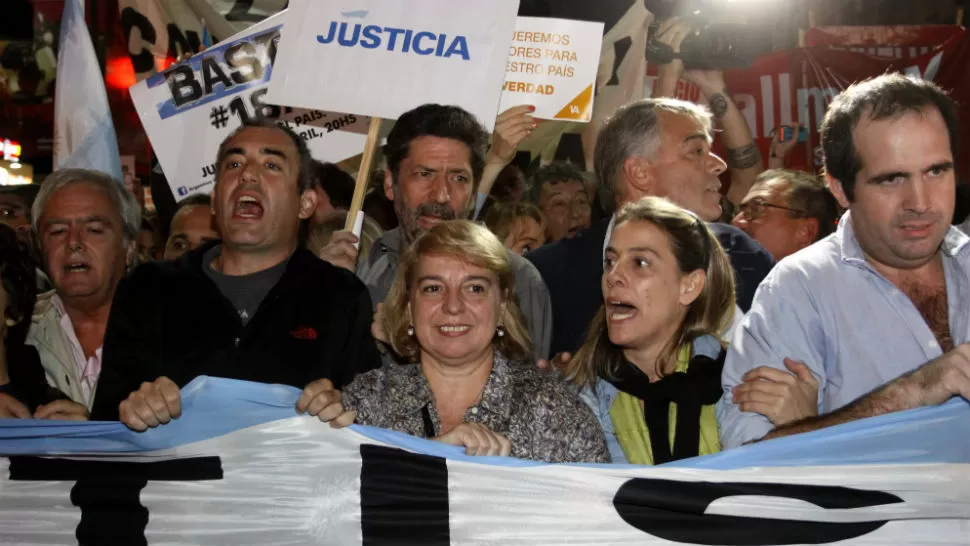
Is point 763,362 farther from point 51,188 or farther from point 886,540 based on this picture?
point 51,188

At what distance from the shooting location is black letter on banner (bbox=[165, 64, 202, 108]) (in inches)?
203

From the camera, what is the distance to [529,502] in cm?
266

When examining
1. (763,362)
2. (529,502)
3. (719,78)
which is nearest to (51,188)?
(529,502)

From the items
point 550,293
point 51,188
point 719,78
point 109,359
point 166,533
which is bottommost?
point 166,533

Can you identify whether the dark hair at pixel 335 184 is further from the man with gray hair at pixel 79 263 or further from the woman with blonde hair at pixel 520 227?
the man with gray hair at pixel 79 263

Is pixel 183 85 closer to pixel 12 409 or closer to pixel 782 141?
pixel 12 409

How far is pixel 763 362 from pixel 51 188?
2.78 m

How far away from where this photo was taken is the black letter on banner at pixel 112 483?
2840 millimetres

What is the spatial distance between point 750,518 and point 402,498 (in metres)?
0.85

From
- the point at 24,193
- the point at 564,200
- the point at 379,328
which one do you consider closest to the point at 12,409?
the point at 379,328

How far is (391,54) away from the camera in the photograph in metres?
4.39

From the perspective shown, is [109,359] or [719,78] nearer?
[109,359]

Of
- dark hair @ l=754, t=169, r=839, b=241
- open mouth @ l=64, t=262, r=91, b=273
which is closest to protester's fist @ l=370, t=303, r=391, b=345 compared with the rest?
open mouth @ l=64, t=262, r=91, b=273

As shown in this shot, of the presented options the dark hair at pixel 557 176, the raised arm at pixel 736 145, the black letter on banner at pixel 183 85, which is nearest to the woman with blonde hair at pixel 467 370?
the black letter on banner at pixel 183 85
